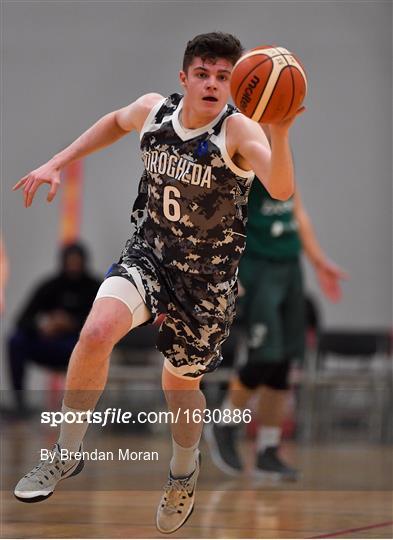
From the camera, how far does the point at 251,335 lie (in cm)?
675

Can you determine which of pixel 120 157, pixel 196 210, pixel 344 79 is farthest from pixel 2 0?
pixel 196 210

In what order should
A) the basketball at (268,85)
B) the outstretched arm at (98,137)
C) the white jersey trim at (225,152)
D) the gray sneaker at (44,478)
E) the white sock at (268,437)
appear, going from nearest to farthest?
1. the basketball at (268,85)
2. the gray sneaker at (44,478)
3. the white jersey trim at (225,152)
4. the outstretched arm at (98,137)
5. the white sock at (268,437)

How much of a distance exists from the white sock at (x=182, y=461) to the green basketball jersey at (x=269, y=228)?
242 cm

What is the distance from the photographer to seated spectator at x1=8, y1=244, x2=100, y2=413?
9727mm

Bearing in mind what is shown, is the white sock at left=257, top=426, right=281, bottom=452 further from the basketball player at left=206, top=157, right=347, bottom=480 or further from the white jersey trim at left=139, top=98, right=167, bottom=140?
the white jersey trim at left=139, top=98, right=167, bottom=140

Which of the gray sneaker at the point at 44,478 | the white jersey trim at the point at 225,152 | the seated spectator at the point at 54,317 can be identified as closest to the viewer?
the gray sneaker at the point at 44,478

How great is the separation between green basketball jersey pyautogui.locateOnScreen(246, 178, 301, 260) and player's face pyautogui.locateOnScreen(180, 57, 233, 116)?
2586mm

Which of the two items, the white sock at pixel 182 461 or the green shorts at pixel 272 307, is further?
the green shorts at pixel 272 307

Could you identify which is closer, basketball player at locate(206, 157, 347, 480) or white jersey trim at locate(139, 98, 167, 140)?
white jersey trim at locate(139, 98, 167, 140)

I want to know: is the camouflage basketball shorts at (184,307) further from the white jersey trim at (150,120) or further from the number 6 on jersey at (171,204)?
the white jersey trim at (150,120)

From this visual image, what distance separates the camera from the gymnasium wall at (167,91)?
1104 centimetres

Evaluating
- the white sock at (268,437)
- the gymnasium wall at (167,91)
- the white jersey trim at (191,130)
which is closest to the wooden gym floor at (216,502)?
the white sock at (268,437)

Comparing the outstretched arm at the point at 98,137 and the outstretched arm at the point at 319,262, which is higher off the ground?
the outstretched arm at the point at 98,137

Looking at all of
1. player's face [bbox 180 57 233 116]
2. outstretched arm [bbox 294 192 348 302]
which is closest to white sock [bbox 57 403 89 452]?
player's face [bbox 180 57 233 116]
